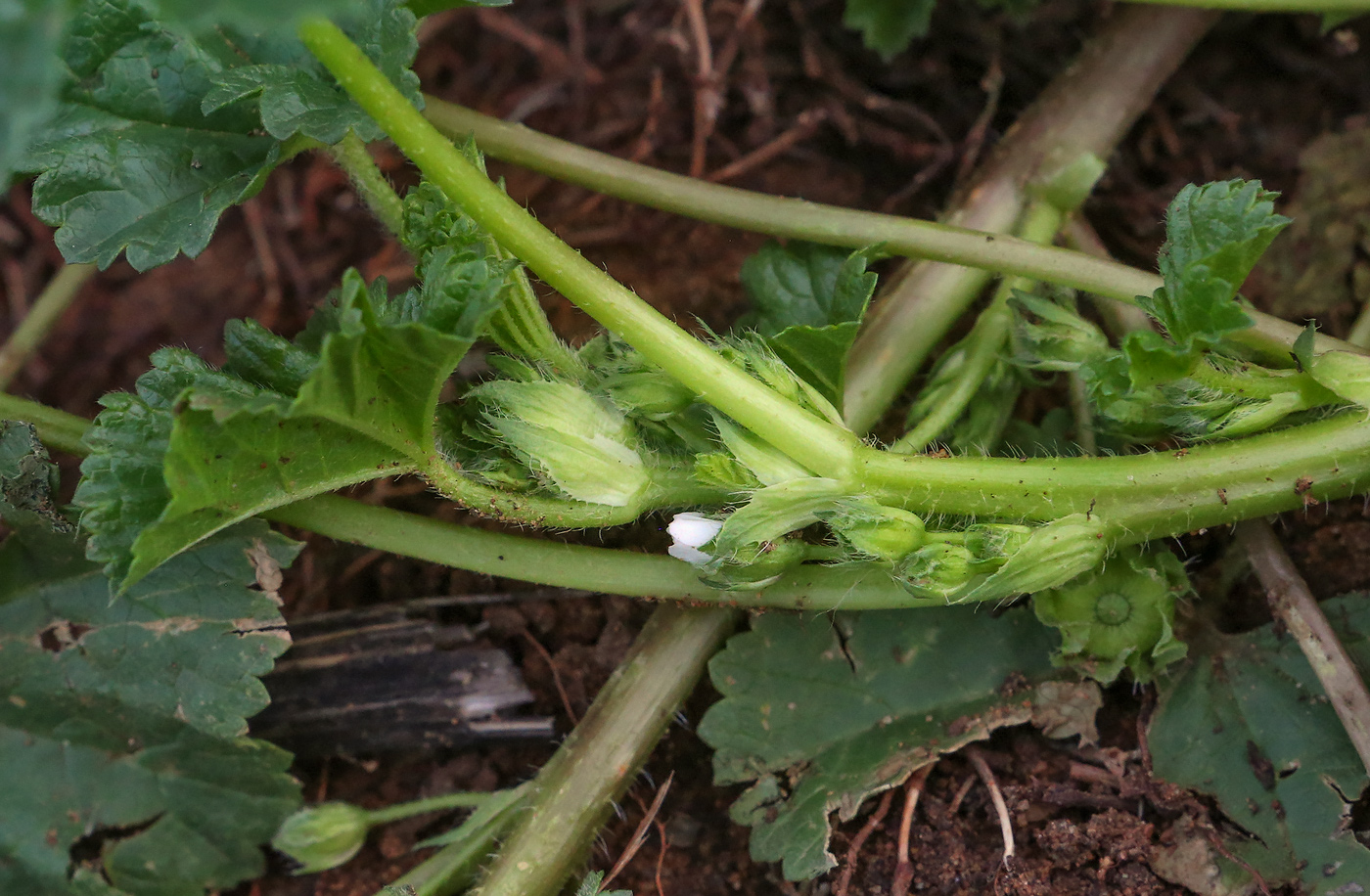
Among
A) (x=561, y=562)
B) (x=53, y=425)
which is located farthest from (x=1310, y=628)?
(x=53, y=425)

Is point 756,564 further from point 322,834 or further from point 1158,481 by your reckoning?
point 322,834

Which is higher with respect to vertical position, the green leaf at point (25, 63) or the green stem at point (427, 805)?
the green leaf at point (25, 63)

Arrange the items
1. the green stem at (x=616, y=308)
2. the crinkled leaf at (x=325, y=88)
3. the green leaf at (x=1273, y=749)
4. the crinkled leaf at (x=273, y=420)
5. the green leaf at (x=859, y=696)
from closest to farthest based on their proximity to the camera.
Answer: the crinkled leaf at (x=273, y=420) → the green stem at (x=616, y=308) → the crinkled leaf at (x=325, y=88) → the green leaf at (x=1273, y=749) → the green leaf at (x=859, y=696)

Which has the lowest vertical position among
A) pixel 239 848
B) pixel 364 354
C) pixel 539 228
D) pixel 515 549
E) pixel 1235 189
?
pixel 239 848

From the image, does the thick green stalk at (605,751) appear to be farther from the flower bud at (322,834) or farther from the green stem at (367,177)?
the green stem at (367,177)

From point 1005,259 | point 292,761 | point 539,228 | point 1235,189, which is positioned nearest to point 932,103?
point 1005,259

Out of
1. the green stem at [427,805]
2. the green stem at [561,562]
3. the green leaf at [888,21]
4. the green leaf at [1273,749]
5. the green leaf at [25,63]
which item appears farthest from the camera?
the green leaf at [888,21]

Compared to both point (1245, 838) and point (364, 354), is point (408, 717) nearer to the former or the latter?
point (364, 354)

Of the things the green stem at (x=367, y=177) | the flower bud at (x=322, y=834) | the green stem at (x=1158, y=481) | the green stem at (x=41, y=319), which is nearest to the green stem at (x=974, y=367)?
the green stem at (x=1158, y=481)
